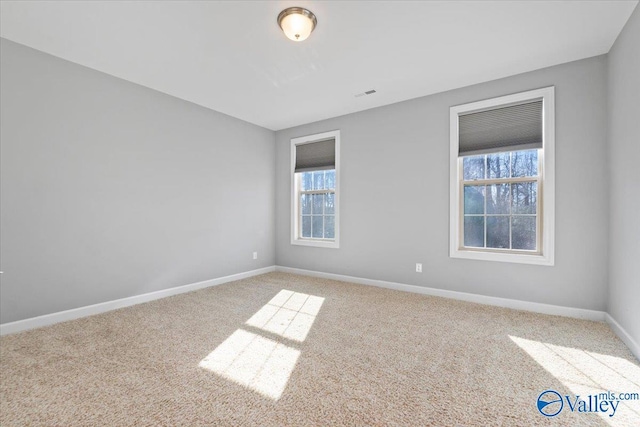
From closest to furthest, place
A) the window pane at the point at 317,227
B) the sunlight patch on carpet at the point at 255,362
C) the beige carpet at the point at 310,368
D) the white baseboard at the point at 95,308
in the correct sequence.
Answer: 1. the beige carpet at the point at 310,368
2. the sunlight patch on carpet at the point at 255,362
3. the white baseboard at the point at 95,308
4. the window pane at the point at 317,227

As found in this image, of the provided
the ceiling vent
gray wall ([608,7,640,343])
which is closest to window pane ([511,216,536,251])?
gray wall ([608,7,640,343])

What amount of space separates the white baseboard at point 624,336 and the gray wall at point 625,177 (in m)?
0.04

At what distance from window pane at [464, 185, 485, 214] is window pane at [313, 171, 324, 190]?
7.51 ft

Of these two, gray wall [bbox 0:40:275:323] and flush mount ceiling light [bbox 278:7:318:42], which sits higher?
flush mount ceiling light [bbox 278:7:318:42]

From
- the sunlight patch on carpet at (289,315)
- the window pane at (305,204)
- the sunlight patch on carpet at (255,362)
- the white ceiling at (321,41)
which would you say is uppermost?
the white ceiling at (321,41)

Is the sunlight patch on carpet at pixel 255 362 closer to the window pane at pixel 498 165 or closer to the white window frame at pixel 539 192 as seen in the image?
the white window frame at pixel 539 192

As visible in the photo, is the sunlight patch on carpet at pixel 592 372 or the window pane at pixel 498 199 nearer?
the sunlight patch on carpet at pixel 592 372

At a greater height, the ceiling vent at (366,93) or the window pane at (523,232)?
the ceiling vent at (366,93)

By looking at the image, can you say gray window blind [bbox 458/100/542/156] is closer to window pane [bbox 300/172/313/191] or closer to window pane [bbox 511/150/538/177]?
window pane [bbox 511/150/538/177]

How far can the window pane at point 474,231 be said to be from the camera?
3537mm

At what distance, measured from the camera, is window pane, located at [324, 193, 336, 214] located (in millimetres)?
4832

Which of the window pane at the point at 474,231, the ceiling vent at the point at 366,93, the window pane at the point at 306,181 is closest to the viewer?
the window pane at the point at 474,231

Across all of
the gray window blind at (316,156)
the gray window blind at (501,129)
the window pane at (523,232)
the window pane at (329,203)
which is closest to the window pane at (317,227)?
the window pane at (329,203)

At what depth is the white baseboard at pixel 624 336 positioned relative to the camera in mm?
2155
